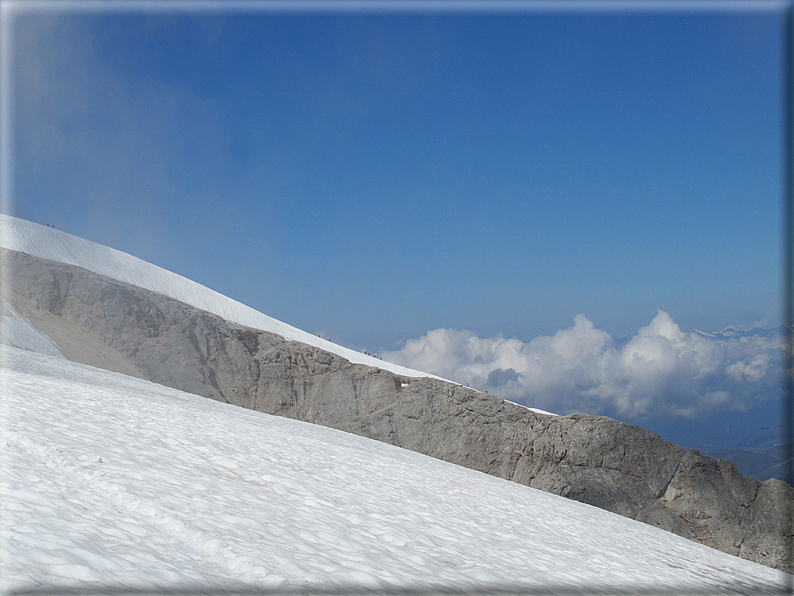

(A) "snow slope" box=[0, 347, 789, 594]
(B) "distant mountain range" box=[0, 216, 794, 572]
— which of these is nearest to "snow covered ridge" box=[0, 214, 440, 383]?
(B) "distant mountain range" box=[0, 216, 794, 572]

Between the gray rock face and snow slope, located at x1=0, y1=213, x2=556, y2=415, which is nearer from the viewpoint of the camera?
the gray rock face

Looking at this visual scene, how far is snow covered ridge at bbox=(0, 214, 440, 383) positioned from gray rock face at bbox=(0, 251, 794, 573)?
22.4ft

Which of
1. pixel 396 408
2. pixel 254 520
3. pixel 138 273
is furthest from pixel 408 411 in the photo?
pixel 138 273

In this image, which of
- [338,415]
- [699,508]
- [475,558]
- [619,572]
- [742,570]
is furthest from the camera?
[338,415]

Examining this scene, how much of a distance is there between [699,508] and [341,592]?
1912cm

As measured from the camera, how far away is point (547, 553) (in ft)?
24.2

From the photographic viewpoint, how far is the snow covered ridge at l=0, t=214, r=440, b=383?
30.9 m

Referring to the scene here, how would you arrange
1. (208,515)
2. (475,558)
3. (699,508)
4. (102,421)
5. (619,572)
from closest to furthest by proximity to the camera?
(208,515), (475,558), (619,572), (102,421), (699,508)

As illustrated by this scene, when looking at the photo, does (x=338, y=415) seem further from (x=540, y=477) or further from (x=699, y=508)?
(x=699, y=508)

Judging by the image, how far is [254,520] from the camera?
548 centimetres

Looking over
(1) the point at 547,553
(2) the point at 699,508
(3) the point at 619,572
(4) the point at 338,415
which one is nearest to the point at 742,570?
(3) the point at 619,572

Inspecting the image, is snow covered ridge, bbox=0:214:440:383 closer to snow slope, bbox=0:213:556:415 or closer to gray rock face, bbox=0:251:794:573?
snow slope, bbox=0:213:556:415

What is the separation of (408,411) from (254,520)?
710 inches

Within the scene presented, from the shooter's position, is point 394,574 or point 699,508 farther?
point 699,508
